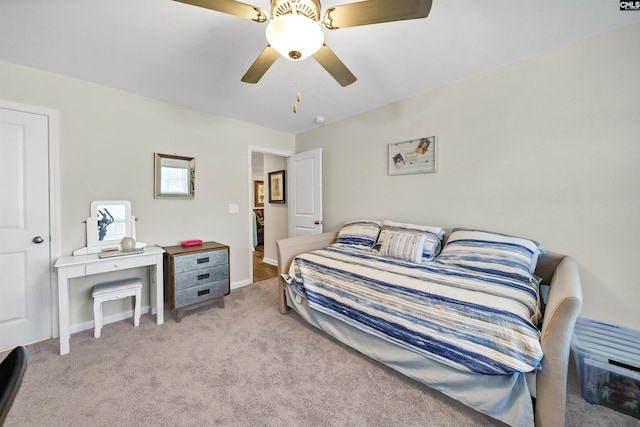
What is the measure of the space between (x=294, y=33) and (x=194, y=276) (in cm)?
243

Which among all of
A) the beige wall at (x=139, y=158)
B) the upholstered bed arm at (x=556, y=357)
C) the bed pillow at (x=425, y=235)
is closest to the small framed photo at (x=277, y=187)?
the beige wall at (x=139, y=158)

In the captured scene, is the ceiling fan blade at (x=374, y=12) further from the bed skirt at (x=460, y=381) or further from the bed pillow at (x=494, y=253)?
the bed skirt at (x=460, y=381)

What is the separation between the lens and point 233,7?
1228 mm

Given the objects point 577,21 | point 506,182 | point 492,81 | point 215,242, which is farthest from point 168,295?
point 577,21

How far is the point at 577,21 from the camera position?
65.6 inches

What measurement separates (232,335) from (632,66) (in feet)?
12.3

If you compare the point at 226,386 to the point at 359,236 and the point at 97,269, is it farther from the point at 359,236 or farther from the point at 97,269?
the point at 359,236

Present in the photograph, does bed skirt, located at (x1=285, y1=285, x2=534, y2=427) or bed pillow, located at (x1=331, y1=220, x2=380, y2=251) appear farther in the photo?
bed pillow, located at (x1=331, y1=220, x2=380, y2=251)

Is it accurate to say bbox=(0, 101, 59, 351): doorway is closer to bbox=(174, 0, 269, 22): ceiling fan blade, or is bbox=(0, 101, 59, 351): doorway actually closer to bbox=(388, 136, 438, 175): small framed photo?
bbox=(174, 0, 269, 22): ceiling fan blade

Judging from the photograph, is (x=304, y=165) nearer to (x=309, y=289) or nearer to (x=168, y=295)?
(x=309, y=289)

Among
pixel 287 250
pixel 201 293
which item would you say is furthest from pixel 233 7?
pixel 201 293

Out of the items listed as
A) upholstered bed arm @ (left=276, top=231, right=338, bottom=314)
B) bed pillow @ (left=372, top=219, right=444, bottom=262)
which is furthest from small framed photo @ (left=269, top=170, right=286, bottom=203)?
bed pillow @ (left=372, top=219, right=444, bottom=262)

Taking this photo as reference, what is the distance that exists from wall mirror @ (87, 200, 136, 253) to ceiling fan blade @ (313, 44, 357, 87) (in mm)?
2472

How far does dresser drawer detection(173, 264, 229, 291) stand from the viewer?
2.48m
